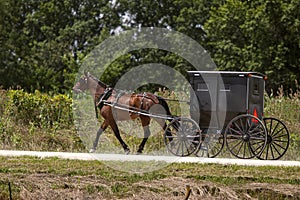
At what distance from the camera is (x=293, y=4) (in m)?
28.1

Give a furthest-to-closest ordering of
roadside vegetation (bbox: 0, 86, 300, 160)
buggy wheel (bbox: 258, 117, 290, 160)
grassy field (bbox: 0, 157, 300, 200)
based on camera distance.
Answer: roadside vegetation (bbox: 0, 86, 300, 160), buggy wheel (bbox: 258, 117, 290, 160), grassy field (bbox: 0, 157, 300, 200)

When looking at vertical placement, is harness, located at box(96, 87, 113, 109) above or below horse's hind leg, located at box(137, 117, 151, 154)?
above

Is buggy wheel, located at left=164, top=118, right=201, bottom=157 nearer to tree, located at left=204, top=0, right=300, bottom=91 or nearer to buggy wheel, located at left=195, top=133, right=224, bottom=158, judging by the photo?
buggy wheel, located at left=195, top=133, right=224, bottom=158

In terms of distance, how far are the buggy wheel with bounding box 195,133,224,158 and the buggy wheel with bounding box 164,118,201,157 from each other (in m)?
0.20

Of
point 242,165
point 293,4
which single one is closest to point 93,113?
point 242,165

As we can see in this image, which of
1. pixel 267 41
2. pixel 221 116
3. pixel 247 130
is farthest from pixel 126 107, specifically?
pixel 267 41

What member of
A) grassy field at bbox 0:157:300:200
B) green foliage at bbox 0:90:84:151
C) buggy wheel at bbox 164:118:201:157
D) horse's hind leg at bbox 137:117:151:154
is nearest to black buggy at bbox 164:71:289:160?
buggy wheel at bbox 164:118:201:157

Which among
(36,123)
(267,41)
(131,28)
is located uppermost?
(131,28)

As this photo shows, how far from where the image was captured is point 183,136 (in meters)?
12.3

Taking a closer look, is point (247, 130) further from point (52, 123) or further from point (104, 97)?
point (52, 123)

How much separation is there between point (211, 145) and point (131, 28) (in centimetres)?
2475

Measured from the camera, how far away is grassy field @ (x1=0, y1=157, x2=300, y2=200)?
8125 millimetres

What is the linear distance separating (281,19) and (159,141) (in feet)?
53.9

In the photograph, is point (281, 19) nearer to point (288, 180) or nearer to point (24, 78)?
point (24, 78)
